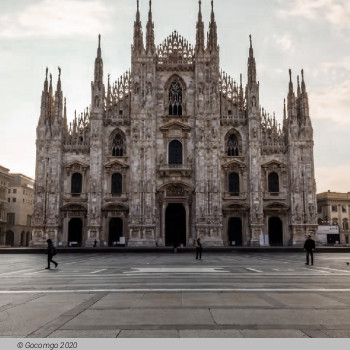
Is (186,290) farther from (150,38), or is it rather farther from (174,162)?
(150,38)

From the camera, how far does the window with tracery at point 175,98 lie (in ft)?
156

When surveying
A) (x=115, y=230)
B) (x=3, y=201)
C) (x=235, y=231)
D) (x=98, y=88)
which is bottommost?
(x=235, y=231)

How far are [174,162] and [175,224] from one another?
6377 mm

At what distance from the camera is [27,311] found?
7.78 metres

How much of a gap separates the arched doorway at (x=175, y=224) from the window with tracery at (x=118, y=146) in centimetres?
757

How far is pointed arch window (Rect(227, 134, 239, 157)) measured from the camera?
154ft

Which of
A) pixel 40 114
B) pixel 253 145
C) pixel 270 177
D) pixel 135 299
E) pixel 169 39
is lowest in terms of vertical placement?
pixel 135 299

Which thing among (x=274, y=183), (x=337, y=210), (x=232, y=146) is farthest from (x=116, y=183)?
(x=337, y=210)

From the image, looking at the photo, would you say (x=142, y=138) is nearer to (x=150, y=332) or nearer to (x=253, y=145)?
(x=253, y=145)

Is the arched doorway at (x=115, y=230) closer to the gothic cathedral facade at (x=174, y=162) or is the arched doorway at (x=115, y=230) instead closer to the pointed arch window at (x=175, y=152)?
the gothic cathedral facade at (x=174, y=162)

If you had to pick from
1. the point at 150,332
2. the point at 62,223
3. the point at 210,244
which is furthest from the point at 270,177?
the point at 150,332

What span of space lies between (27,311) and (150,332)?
9.13 ft

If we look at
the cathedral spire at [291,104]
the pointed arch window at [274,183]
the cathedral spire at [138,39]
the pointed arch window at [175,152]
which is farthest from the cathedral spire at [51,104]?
the cathedral spire at [291,104]

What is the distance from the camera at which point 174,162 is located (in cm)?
4662
